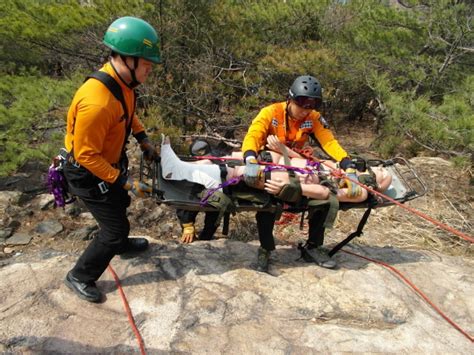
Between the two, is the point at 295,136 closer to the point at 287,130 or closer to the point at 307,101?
the point at 287,130

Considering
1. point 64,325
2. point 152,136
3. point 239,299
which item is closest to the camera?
point 64,325

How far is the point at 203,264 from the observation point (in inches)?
135

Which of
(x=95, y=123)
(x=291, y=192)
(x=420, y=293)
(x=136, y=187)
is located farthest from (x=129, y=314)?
(x=420, y=293)

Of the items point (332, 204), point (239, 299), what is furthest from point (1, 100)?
point (332, 204)

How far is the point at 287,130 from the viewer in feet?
12.3

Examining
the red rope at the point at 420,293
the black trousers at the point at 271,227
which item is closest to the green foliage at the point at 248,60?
the black trousers at the point at 271,227

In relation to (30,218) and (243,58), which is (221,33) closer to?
(243,58)

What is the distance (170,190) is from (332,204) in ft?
5.04

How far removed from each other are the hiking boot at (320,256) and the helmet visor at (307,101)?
1.49m

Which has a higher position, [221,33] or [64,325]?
[221,33]

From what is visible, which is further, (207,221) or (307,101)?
(207,221)

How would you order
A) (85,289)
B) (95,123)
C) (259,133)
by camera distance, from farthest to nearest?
(259,133) → (85,289) → (95,123)

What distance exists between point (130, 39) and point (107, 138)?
2.39 ft

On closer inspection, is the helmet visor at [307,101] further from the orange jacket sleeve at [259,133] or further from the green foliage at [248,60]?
the green foliage at [248,60]
